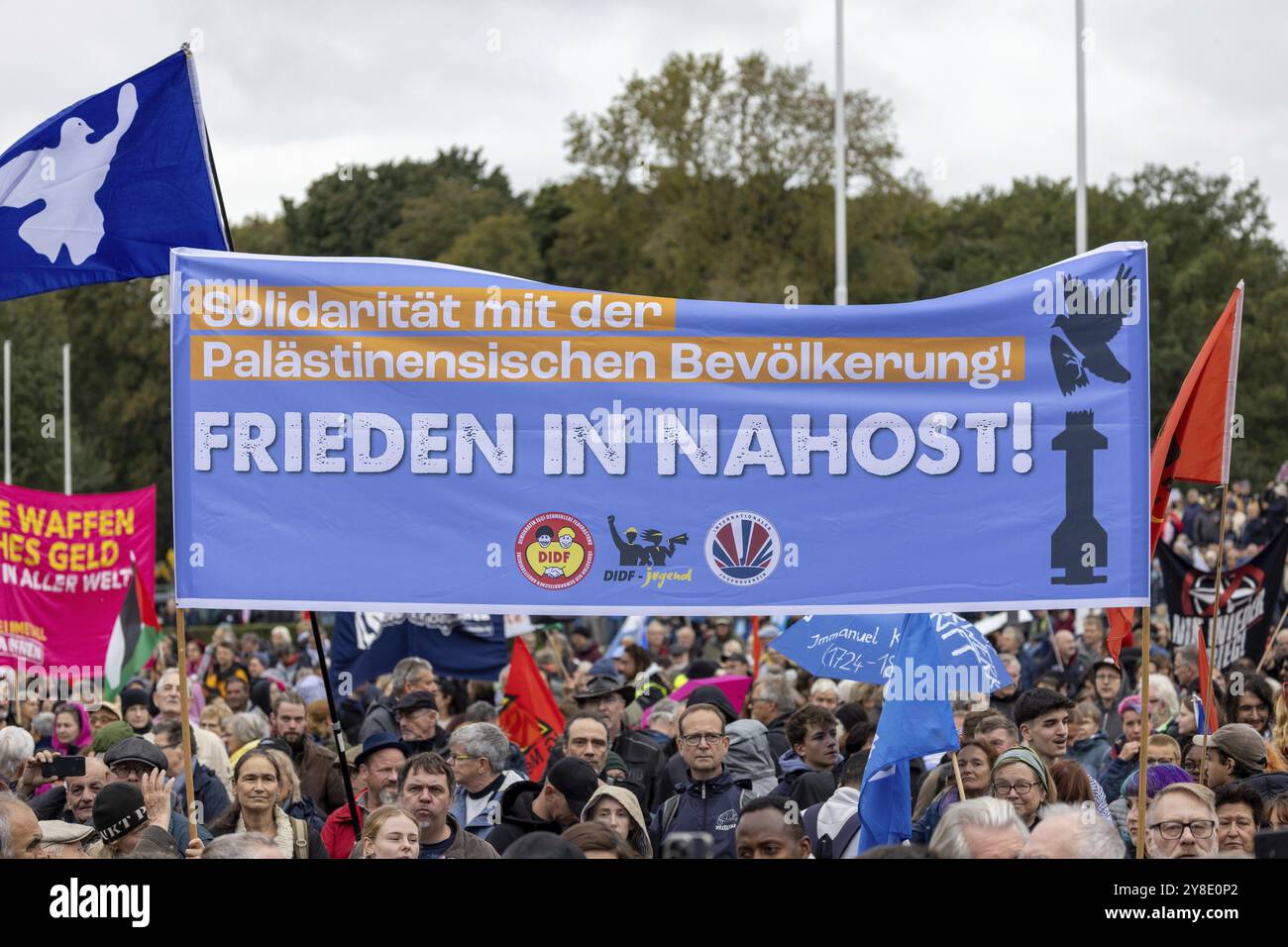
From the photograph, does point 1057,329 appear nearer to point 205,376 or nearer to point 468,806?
point 205,376

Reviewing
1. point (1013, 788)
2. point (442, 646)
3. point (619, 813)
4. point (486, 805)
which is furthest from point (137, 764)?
point (442, 646)

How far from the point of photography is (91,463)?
56938 mm

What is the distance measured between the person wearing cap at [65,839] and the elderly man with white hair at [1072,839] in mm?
3269

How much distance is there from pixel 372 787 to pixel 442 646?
6.08 meters

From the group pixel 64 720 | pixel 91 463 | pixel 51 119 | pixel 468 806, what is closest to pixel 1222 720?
pixel 468 806

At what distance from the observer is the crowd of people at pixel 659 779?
18.2 feet

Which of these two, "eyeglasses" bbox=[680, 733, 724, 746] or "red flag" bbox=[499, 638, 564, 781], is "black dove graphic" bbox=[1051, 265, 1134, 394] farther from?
"red flag" bbox=[499, 638, 564, 781]

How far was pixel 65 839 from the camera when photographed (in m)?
6.15

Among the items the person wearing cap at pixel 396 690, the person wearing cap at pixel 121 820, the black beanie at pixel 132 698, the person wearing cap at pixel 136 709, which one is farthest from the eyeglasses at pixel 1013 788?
the black beanie at pixel 132 698

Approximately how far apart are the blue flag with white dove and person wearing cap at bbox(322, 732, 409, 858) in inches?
79.1

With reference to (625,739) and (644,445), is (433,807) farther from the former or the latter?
(625,739)

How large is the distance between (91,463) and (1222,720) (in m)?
50.8

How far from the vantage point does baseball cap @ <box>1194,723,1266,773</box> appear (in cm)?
751

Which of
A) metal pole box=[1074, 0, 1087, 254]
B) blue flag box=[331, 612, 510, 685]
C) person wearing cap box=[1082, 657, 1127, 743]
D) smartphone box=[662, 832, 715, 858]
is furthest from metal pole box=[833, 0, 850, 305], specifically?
smartphone box=[662, 832, 715, 858]
